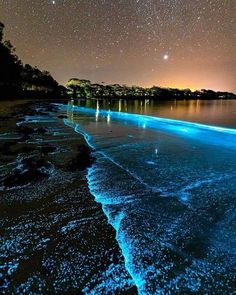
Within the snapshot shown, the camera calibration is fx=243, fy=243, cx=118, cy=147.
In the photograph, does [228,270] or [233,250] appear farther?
[233,250]

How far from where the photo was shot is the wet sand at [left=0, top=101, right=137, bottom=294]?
9.92 ft

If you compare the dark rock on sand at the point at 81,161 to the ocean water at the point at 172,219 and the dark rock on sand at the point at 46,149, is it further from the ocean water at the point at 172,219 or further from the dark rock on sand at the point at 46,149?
the dark rock on sand at the point at 46,149

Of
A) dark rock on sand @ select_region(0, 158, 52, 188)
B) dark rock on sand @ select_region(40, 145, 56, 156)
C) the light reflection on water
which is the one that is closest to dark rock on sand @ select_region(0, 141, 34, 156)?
dark rock on sand @ select_region(40, 145, 56, 156)

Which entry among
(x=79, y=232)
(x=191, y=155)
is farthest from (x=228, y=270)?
(x=191, y=155)

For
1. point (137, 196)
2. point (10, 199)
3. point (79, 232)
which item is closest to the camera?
point (79, 232)

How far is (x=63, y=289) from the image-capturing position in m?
2.94

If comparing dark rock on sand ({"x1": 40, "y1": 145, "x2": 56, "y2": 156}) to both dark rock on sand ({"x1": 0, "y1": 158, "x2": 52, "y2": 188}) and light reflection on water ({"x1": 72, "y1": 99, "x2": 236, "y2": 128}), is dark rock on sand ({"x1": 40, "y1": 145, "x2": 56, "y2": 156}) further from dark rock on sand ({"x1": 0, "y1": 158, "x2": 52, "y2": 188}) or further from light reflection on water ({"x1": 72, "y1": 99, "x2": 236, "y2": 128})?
light reflection on water ({"x1": 72, "y1": 99, "x2": 236, "y2": 128})

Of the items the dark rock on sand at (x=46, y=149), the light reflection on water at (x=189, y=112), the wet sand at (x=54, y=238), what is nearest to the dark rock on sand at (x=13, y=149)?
the dark rock on sand at (x=46, y=149)

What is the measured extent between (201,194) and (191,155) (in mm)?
4834

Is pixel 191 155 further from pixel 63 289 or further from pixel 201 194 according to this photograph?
pixel 63 289

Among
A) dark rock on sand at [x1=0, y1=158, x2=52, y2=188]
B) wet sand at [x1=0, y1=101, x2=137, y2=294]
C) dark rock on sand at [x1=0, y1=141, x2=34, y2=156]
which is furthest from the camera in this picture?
dark rock on sand at [x1=0, y1=141, x2=34, y2=156]

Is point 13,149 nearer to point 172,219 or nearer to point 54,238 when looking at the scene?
point 54,238

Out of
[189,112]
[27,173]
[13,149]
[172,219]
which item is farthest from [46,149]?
[189,112]

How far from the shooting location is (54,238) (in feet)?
13.0
